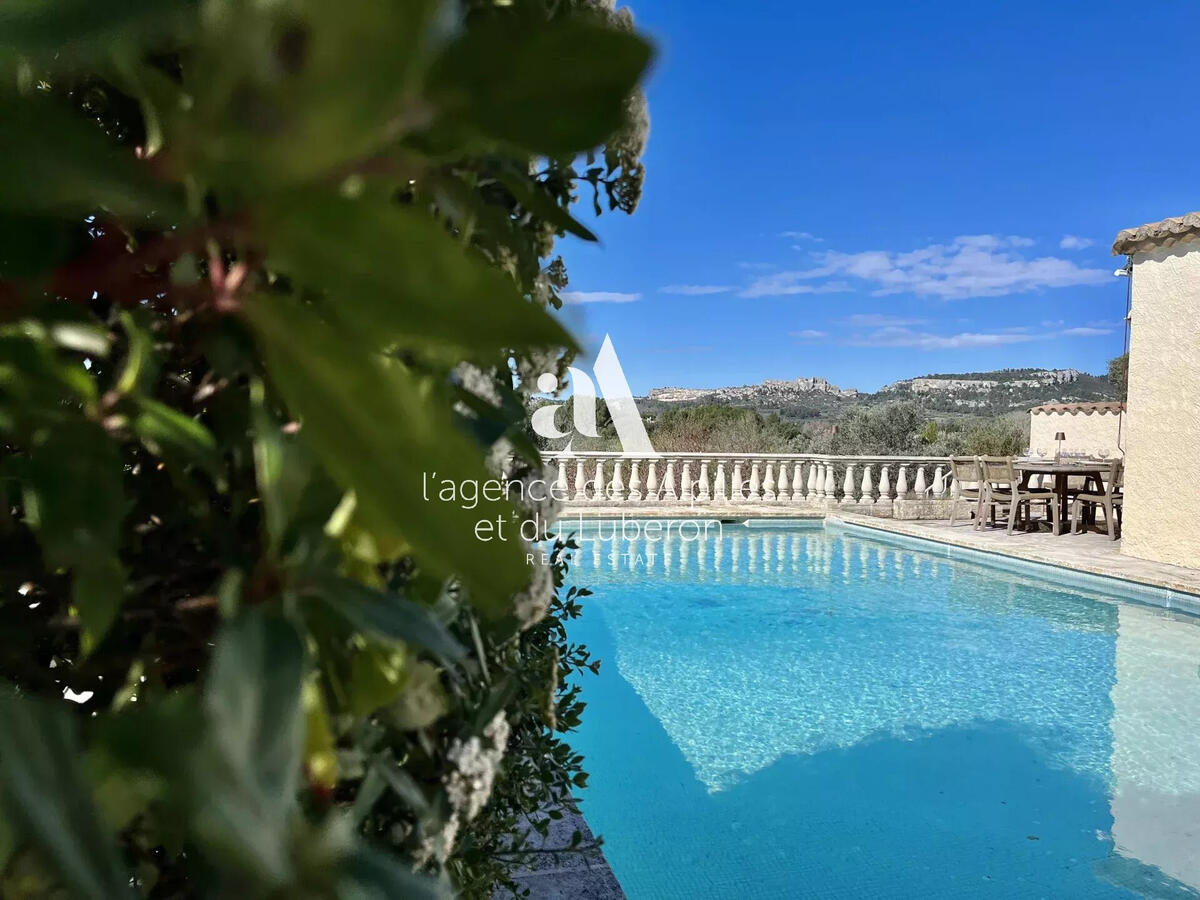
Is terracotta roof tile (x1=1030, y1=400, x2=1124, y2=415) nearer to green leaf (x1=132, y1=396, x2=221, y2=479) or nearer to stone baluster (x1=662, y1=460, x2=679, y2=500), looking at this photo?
stone baluster (x1=662, y1=460, x2=679, y2=500)

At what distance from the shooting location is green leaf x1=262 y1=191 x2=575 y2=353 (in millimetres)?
131

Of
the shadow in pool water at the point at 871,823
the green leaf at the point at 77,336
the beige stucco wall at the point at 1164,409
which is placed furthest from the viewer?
the beige stucco wall at the point at 1164,409

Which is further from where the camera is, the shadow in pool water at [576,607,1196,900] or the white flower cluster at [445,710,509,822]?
the shadow in pool water at [576,607,1196,900]

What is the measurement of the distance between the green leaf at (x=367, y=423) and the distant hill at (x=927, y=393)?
32.8 meters

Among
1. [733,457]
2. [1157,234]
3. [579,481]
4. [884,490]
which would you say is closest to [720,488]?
[733,457]

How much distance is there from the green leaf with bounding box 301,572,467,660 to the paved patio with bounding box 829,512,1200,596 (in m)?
8.18

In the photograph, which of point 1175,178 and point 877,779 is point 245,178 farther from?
point 1175,178

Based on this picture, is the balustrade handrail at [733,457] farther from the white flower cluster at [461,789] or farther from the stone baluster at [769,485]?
the white flower cluster at [461,789]

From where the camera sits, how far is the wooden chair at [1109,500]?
905 centimetres

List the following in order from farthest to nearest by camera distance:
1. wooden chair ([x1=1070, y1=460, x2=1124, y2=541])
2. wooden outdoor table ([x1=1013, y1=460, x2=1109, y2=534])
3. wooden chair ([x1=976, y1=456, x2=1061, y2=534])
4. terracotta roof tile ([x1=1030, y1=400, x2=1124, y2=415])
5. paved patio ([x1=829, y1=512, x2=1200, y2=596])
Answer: terracotta roof tile ([x1=1030, y1=400, x2=1124, y2=415]), wooden chair ([x1=976, y1=456, x2=1061, y2=534]), wooden outdoor table ([x1=1013, y1=460, x2=1109, y2=534]), wooden chair ([x1=1070, y1=460, x2=1124, y2=541]), paved patio ([x1=829, y1=512, x2=1200, y2=596])

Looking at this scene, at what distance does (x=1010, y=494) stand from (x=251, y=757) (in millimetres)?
11386

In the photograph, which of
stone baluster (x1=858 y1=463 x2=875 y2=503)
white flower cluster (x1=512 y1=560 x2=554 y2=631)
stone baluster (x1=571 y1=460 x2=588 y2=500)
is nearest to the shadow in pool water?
white flower cluster (x1=512 y1=560 x2=554 y2=631)

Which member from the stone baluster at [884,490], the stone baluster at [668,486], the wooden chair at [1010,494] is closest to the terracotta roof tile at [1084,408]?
the wooden chair at [1010,494]

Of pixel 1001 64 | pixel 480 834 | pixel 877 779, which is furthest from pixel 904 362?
pixel 480 834
